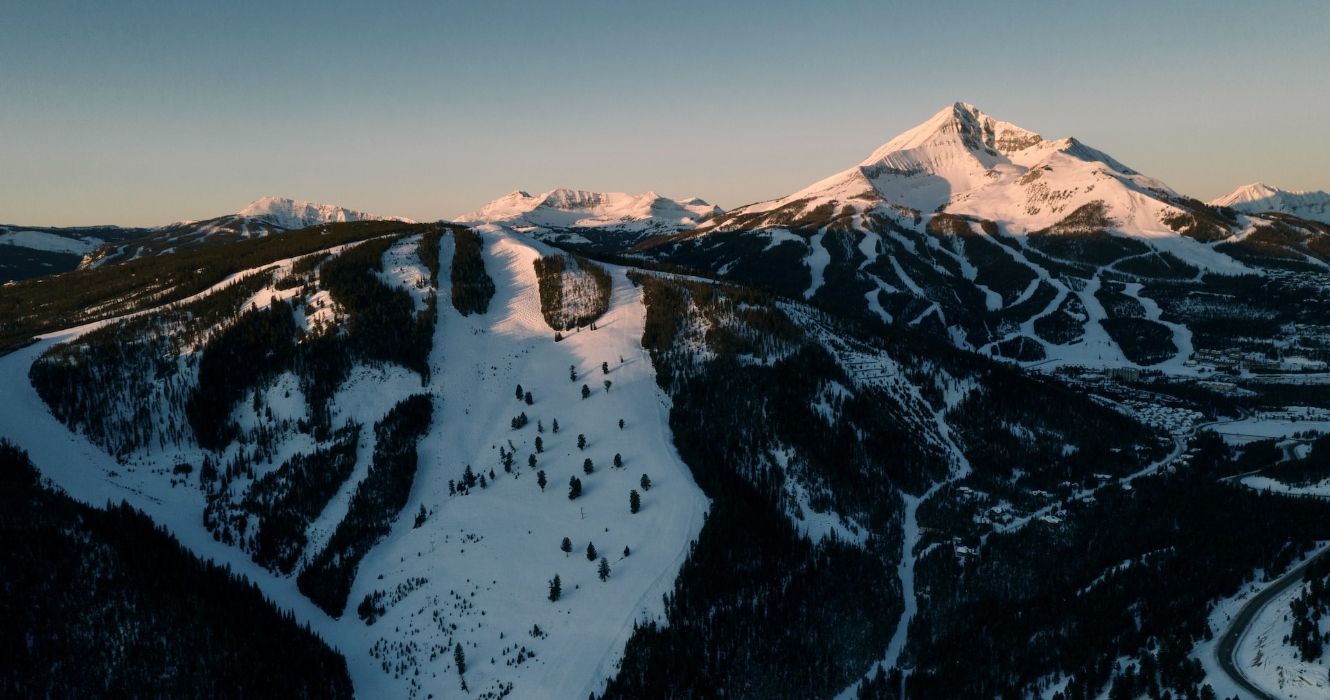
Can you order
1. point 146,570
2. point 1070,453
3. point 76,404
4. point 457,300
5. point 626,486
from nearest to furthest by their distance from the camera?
1. point 146,570
2. point 626,486
3. point 76,404
4. point 1070,453
5. point 457,300

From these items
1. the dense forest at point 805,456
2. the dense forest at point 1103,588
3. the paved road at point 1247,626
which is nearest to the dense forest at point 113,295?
the dense forest at point 805,456

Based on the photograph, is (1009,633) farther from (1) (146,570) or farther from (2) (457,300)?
(2) (457,300)

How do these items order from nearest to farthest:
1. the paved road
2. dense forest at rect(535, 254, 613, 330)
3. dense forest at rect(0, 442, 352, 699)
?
the paved road, dense forest at rect(0, 442, 352, 699), dense forest at rect(535, 254, 613, 330)

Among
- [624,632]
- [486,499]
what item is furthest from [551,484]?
[624,632]

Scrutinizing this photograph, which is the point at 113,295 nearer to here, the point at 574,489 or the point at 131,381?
the point at 131,381

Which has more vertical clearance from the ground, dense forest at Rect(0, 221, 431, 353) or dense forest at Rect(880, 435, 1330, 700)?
dense forest at Rect(0, 221, 431, 353)

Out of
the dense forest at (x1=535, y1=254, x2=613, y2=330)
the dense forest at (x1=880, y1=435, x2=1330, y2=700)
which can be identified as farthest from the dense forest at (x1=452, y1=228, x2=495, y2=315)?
the dense forest at (x1=880, y1=435, x2=1330, y2=700)

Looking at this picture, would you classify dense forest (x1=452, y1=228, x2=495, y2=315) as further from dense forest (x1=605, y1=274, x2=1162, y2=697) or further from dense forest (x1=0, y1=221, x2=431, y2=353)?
dense forest (x1=605, y1=274, x2=1162, y2=697)

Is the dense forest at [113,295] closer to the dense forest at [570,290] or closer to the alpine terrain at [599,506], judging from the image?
the alpine terrain at [599,506]
